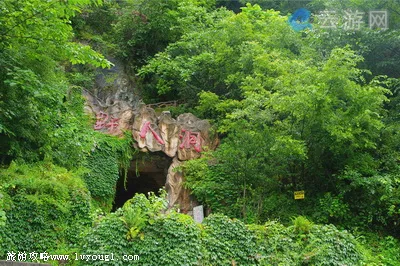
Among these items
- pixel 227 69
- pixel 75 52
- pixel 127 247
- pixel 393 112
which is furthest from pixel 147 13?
pixel 127 247

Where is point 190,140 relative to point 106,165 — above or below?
above

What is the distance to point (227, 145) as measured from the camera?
37.3 feet

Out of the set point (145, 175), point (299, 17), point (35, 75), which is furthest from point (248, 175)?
point (299, 17)

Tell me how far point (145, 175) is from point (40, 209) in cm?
655

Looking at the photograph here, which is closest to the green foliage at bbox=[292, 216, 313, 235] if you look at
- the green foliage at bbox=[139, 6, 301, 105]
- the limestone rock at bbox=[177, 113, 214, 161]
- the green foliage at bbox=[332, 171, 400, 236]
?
the green foliage at bbox=[332, 171, 400, 236]

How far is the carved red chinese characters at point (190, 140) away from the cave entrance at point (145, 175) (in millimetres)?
630

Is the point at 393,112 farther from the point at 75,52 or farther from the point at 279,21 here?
the point at 75,52

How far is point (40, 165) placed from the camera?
8.79 meters

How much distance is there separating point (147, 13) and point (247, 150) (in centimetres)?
814

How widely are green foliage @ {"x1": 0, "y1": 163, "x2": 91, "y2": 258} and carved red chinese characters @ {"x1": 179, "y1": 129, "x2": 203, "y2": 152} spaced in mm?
4303

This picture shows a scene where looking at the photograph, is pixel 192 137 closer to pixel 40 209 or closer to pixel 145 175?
pixel 145 175

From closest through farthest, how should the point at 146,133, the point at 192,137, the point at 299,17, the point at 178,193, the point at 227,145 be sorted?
1. the point at 227,145
2. the point at 178,193
3. the point at 146,133
4. the point at 192,137
5. the point at 299,17

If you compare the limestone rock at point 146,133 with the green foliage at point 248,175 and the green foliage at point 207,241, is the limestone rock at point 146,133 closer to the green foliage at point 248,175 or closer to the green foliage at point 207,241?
the green foliage at point 248,175

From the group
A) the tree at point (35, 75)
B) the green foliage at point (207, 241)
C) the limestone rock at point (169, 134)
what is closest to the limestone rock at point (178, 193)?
the limestone rock at point (169, 134)
